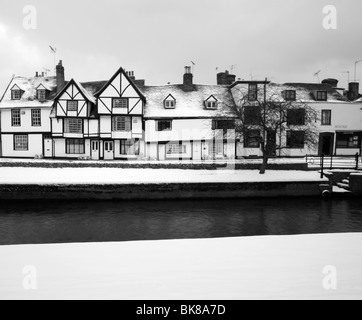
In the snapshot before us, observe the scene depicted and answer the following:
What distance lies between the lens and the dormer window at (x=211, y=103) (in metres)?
35.1

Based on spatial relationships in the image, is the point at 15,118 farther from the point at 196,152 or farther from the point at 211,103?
the point at 211,103

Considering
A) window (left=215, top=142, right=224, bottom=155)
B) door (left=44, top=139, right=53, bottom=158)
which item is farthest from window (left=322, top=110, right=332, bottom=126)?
door (left=44, top=139, right=53, bottom=158)

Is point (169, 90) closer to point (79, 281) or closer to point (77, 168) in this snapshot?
point (77, 168)

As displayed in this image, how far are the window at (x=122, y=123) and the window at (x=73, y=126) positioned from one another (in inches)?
161

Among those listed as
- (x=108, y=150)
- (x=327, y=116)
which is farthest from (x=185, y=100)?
(x=327, y=116)

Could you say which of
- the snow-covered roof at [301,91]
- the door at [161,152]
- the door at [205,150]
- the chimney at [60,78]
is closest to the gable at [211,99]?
the snow-covered roof at [301,91]

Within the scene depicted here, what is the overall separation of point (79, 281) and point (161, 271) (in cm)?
206

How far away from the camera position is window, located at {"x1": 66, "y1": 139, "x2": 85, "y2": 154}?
34469 mm

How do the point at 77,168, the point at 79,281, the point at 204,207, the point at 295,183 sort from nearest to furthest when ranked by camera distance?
the point at 79,281 < the point at 204,207 < the point at 295,183 < the point at 77,168

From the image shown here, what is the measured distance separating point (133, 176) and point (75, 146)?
48.6 feet

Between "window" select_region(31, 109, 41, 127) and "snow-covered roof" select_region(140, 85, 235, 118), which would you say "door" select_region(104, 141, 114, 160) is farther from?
"window" select_region(31, 109, 41, 127)

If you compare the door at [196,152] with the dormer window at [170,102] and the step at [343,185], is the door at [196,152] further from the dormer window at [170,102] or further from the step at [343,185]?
the step at [343,185]

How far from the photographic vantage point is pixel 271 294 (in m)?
6.29
